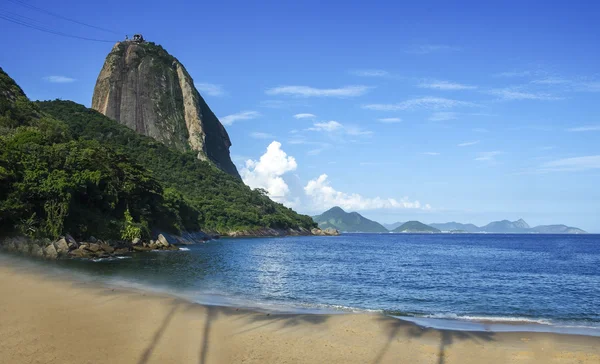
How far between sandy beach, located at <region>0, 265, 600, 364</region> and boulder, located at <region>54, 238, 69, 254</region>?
27283 millimetres

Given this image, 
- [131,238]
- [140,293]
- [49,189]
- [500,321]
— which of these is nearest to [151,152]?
[131,238]

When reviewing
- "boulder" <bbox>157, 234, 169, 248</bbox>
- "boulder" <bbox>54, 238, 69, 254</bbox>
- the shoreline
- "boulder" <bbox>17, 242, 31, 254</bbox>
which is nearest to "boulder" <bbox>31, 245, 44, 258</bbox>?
"boulder" <bbox>17, 242, 31, 254</bbox>

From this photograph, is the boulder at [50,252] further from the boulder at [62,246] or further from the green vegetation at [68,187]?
the green vegetation at [68,187]

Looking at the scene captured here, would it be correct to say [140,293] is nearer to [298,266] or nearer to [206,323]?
[206,323]

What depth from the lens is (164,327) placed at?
1620 cm

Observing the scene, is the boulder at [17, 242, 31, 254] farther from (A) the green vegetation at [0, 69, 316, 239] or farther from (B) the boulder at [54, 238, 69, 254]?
(B) the boulder at [54, 238, 69, 254]

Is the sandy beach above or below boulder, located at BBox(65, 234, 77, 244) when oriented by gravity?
below

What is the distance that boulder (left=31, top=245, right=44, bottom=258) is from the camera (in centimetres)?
4209

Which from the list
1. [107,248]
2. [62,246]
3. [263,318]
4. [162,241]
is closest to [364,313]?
[263,318]

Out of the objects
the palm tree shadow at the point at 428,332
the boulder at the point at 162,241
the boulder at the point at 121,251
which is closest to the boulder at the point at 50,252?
the boulder at the point at 121,251

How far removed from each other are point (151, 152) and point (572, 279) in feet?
476

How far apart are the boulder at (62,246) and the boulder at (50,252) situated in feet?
5.94

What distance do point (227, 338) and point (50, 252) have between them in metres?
35.5

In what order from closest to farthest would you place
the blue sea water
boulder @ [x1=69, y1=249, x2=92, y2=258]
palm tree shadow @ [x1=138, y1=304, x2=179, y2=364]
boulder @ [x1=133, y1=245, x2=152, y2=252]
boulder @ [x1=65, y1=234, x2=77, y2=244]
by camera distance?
palm tree shadow @ [x1=138, y1=304, x2=179, y2=364], the blue sea water, boulder @ [x1=69, y1=249, x2=92, y2=258], boulder @ [x1=65, y1=234, x2=77, y2=244], boulder @ [x1=133, y1=245, x2=152, y2=252]
